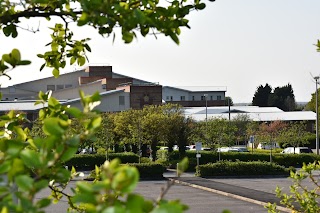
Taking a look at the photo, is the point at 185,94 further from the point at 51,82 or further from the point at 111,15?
the point at 111,15

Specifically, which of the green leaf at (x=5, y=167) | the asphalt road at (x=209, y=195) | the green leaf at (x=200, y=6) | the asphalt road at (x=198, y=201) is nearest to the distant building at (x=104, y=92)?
the asphalt road at (x=209, y=195)

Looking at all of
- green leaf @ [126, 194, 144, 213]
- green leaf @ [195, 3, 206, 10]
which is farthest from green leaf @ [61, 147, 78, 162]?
green leaf @ [195, 3, 206, 10]

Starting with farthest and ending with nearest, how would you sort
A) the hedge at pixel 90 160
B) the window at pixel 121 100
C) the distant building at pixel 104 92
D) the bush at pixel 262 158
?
the window at pixel 121 100
the distant building at pixel 104 92
the bush at pixel 262 158
the hedge at pixel 90 160

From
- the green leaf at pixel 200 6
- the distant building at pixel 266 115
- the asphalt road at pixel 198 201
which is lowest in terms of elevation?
the asphalt road at pixel 198 201

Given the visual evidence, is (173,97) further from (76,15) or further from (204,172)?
(76,15)

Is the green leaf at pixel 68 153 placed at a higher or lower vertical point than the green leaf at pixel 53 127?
lower

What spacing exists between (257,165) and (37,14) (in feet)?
118

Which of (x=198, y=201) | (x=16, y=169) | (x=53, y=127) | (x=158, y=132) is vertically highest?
(x=158, y=132)

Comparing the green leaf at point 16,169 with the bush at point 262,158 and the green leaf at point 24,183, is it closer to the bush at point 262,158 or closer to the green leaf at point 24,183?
the green leaf at point 24,183

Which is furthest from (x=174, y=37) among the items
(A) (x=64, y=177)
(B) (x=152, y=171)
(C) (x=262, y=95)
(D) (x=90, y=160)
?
Result: (C) (x=262, y=95)

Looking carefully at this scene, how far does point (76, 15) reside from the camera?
10.3 feet

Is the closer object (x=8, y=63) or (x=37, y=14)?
(x=8, y=63)

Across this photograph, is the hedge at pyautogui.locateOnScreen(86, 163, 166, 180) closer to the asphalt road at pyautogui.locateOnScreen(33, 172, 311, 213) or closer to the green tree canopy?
the asphalt road at pyautogui.locateOnScreen(33, 172, 311, 213)

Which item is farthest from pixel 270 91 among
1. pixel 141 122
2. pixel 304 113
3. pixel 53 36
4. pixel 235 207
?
pixel 53 36
